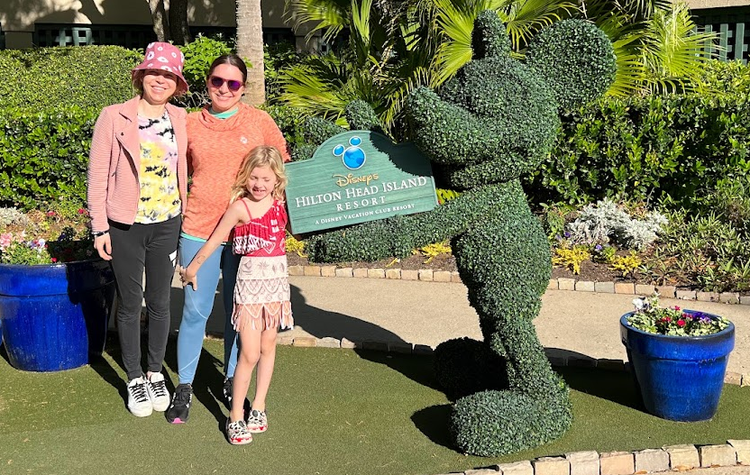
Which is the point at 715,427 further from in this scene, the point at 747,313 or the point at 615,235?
the point at 615,235

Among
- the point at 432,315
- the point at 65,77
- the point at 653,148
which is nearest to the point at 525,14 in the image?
the point at 653,148

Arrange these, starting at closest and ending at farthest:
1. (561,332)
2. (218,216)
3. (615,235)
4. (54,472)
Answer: (54,472) → (218,216) → (561,332) → (615,235)

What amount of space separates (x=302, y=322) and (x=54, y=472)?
2.67m

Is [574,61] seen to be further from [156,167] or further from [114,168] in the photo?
[114,168]

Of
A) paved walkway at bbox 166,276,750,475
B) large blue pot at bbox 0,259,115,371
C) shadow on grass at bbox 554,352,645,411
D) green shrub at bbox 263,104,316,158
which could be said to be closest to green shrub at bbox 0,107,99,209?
green shrub at bbox 263,104,316,158

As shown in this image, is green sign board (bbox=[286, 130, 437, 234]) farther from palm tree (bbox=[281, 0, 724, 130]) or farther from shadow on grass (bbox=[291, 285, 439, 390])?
palm tree (bbox=[281, 0, 724, 130])

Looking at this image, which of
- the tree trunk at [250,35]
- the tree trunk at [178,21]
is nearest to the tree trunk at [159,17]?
the tree trunk at [178,21]

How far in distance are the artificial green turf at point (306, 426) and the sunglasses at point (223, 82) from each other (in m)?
1.80

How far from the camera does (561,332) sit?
6.13 metres

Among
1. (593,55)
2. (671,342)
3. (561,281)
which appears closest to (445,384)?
(671,342)

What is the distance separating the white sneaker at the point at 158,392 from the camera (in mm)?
4688

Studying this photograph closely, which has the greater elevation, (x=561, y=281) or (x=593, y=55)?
(x=593, y=55)

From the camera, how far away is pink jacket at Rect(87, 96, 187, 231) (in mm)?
4238

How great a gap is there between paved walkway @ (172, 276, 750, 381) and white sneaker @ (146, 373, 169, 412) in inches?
54.7
